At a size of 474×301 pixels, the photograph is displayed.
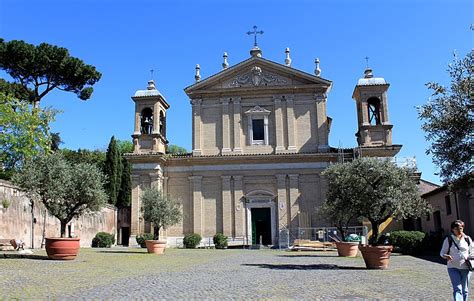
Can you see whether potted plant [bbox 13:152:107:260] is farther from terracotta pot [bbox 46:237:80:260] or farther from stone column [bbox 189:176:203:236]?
stone column [bbox 189:176:203:236]

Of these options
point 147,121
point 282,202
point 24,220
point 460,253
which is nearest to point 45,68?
point 147,121

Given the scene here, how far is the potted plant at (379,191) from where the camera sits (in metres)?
17.0

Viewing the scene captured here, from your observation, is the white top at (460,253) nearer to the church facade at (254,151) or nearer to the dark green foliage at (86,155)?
the church facade at (254,151)

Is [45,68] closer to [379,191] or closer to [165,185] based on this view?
[165,185]

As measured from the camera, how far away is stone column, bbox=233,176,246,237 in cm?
3192

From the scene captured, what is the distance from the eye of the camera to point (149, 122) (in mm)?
34469

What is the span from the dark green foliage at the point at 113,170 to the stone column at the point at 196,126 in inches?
519

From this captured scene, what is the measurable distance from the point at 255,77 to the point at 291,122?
4164mm

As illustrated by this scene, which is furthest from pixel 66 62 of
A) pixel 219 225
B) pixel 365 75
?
pixel 365 75

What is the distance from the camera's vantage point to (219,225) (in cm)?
3231

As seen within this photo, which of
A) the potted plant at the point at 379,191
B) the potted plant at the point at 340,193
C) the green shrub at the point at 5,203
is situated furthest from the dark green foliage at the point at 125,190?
the potted plant at the point at 379,191

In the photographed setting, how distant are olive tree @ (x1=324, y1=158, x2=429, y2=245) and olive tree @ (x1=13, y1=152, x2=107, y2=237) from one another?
9.95 m

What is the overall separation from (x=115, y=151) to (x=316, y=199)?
22342 mm

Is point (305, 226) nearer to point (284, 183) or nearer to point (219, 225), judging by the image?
point (284, 183)
